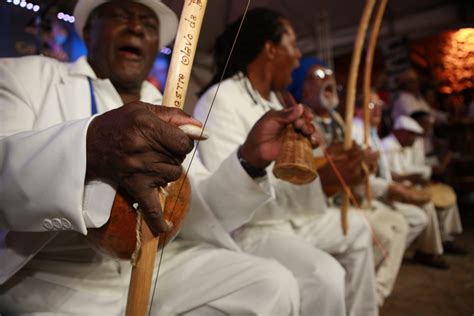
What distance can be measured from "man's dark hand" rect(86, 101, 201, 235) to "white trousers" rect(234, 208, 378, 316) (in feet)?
2.74

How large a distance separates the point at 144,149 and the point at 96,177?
17cm

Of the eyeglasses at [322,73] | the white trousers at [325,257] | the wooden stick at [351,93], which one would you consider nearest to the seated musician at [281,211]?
A: the white trousers at [325,257]

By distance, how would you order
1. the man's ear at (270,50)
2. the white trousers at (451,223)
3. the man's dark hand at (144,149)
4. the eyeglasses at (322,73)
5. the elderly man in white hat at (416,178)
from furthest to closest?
the eyeglasses at (322,73), the man's ear at (270,50), the elderly man in white hat at (416,178), the white trousers at (451,223), the man's dark hand at (144,149)

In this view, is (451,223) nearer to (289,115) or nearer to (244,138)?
(289,115)

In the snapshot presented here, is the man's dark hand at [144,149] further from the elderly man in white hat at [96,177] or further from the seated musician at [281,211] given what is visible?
the seated musician at [281,211]

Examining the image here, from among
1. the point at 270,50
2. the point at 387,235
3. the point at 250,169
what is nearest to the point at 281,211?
the point at 250,169

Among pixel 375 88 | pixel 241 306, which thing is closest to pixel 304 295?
pixel 241 306

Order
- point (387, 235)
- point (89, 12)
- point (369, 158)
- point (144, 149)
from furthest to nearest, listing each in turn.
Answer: point (387, 235)
point (369, 158)
point (89, 12)
point (144, 149)

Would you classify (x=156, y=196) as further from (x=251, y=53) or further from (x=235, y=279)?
(x=251, y=53)

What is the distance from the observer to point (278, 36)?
179 centimetres

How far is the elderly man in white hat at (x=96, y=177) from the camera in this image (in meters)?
0.65

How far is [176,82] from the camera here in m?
0.65

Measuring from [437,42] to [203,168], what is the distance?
36.6 inches

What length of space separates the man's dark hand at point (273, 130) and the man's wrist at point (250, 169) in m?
0.06
